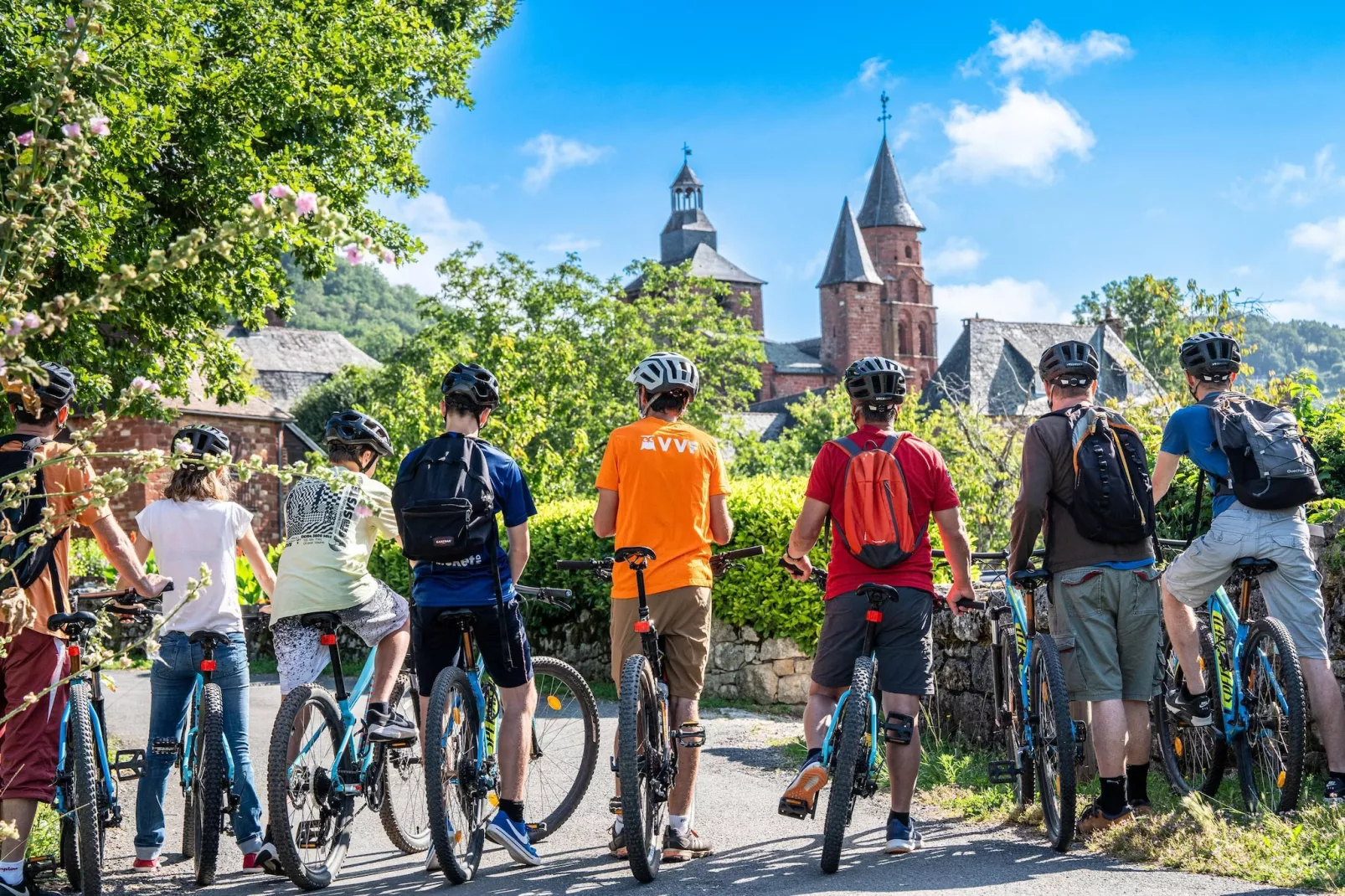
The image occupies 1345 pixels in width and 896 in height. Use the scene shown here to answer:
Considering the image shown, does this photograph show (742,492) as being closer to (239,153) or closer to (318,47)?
(239,153)

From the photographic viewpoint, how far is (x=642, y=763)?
5.27m

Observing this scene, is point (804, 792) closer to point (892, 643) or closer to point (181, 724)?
point (892, 643)

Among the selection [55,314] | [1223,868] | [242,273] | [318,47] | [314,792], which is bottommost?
[1223,868]

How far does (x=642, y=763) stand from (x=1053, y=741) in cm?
172

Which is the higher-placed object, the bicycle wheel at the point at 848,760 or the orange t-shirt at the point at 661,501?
the orange t-shirt at the point at 661,501

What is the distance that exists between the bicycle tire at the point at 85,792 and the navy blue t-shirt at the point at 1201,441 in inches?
185

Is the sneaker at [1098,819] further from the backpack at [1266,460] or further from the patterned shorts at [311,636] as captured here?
the patterned shorts at [311,636]

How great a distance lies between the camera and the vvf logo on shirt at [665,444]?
575 cm

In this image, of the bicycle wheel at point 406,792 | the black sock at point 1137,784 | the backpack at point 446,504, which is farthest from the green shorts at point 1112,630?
the bicycle wheel at point 406,792

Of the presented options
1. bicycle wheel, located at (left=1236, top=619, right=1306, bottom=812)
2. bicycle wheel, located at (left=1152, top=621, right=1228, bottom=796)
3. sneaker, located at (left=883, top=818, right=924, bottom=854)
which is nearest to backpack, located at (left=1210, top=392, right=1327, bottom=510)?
bicycle wheel, located at (left=1236, top=619, right=1306, bottom=812)

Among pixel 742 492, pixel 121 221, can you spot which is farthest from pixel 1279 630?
pixel 121 221

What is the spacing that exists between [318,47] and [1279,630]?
11.9 metres

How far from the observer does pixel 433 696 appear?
17.0ft

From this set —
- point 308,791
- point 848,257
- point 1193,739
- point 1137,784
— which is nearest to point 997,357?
point 848,257
